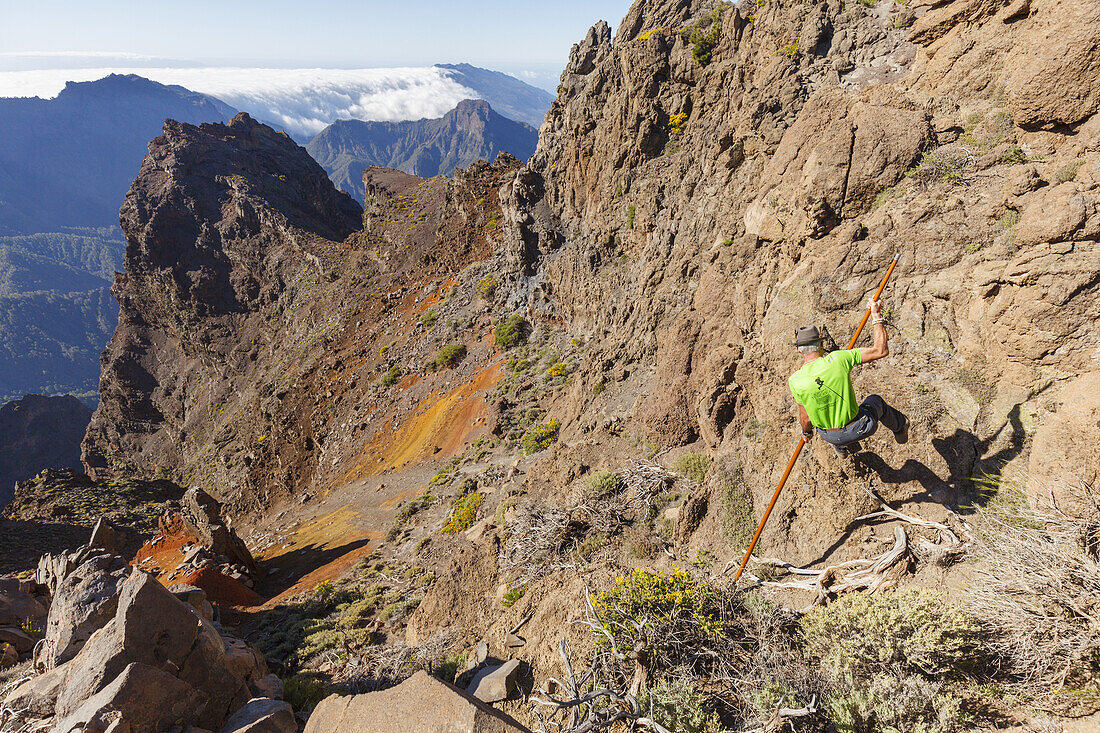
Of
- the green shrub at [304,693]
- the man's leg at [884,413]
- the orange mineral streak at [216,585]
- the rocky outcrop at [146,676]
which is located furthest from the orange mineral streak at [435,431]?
the man's leg at [884,413]

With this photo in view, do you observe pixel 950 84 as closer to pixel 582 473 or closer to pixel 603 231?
pixel 582 473

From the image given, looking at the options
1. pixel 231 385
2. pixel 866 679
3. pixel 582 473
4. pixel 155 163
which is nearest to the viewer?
pixel 866 679

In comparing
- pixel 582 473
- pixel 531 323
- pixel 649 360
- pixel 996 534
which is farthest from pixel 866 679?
pixel 531 323

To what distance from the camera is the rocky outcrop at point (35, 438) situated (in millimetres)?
61562

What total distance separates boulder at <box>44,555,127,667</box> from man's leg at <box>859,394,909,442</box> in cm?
1074

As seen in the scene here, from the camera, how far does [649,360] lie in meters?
13.0

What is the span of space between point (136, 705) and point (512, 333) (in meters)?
22.2

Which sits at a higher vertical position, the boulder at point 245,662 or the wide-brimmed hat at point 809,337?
the wide-brimmed hat at point 809,337

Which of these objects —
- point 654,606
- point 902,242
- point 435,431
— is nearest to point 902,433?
point 902,242

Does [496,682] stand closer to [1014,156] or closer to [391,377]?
[1014,156]

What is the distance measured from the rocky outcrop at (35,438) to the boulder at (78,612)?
77.6m

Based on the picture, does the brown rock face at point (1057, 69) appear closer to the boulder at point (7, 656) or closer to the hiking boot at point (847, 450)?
the hiking boot at point (847, 450)

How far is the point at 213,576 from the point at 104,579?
865 centimetres

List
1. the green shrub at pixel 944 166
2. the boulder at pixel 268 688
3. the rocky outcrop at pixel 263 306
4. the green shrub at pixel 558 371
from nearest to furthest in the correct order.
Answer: the green shrub at pixel 944 166 < the boulder at pixel 268 688 < the green shrub at pixel 558 371 < the rocky outcrop at pixel 263 306
